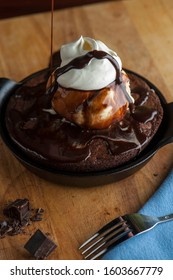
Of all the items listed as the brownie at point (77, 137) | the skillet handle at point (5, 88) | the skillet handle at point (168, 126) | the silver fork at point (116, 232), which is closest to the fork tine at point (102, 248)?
the silver fork at point (116, 232)

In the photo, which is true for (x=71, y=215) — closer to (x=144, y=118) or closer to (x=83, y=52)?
(x=144, y=118)

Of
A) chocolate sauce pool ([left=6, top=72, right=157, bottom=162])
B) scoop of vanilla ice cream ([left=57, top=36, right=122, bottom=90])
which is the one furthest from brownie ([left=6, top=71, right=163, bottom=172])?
scoop of vanilla ice cream ([left=57, top=36, right=122, bottom=90])

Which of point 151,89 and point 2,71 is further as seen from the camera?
point 2,71

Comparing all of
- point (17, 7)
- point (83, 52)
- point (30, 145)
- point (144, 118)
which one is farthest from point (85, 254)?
point (17, 7)

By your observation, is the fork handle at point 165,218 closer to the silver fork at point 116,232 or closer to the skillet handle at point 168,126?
the silver fork at point 116,232

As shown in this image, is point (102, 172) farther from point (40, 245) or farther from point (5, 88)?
point (5, 88)

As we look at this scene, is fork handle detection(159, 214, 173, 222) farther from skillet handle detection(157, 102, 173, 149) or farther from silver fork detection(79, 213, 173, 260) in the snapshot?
skillet handle detection(157, 102, 173, 149)
